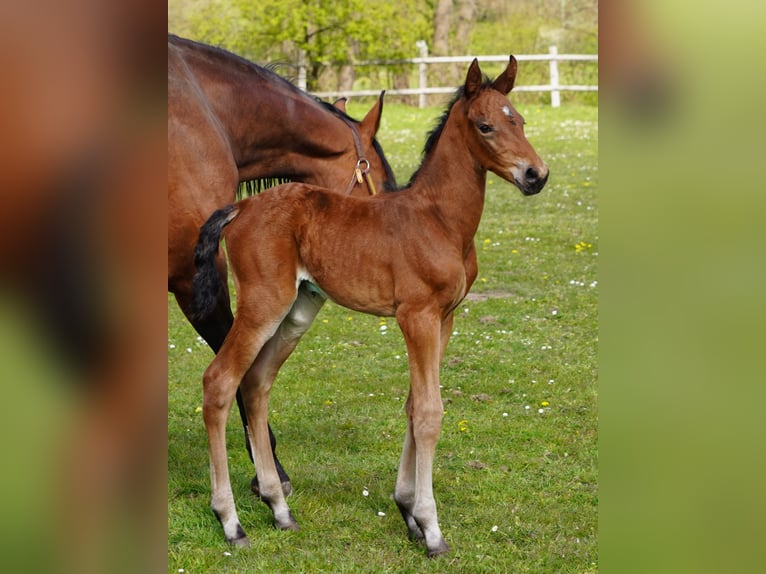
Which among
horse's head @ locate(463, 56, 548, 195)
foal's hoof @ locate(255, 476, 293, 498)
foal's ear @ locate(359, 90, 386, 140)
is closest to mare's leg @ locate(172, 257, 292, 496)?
foal's hoof @ locate(255, 476, 293, 498)

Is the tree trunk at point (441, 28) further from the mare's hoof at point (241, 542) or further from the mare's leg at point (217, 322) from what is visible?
the mare's hoof at point (241, 542)

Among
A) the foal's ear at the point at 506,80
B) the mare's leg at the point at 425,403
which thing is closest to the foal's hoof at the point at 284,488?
the mare's leg at the point at 425,403

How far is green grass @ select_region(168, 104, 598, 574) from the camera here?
164 inches

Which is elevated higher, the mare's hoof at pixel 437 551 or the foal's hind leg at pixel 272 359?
the foal's hind leg at pixel 272 359

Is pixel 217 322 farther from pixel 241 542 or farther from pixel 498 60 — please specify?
pixel 498 60

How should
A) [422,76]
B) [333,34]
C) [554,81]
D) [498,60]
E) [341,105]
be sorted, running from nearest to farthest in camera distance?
[341,105] → [498,60] → [554,81] → [333,34] → [422,76]

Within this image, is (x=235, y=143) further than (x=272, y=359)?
Yes

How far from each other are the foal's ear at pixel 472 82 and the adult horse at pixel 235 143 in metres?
1.28

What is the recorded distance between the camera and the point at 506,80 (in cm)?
388

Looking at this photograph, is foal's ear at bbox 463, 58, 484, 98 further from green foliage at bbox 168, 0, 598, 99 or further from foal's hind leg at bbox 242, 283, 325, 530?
green foliage at bbox 168, 0, 598, 99

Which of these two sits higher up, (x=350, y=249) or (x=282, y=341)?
(x=350, y=249)

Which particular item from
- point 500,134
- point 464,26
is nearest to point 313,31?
point 464,26

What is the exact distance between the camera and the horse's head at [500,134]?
12.3 ft

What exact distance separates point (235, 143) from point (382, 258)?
59.5 inches
